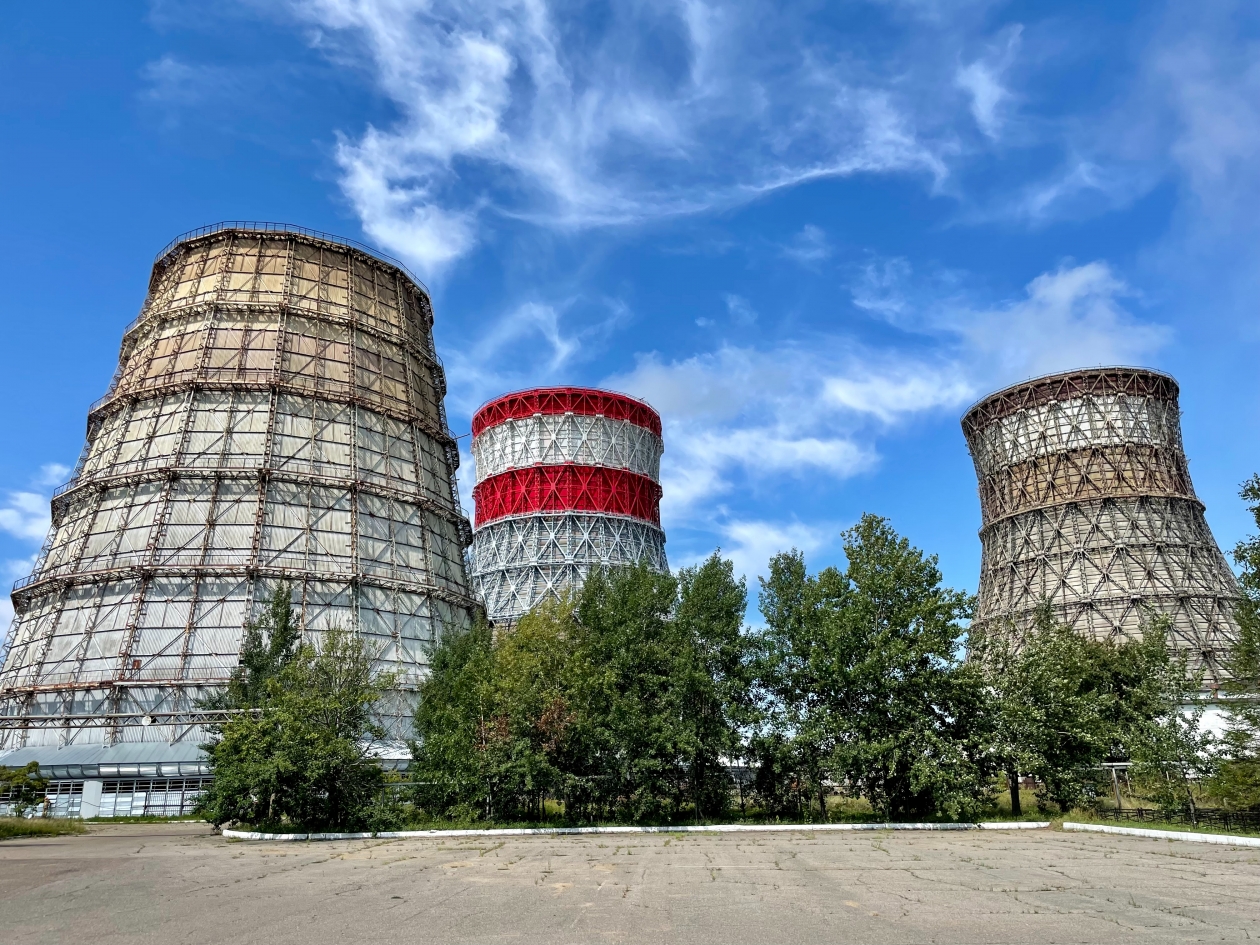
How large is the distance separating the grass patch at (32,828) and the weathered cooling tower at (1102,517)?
58530 mm

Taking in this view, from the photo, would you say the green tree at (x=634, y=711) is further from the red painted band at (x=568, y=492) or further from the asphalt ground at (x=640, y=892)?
the red painted band at (x=568, y=492)

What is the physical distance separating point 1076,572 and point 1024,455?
10976 mm

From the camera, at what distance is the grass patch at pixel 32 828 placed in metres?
26.2

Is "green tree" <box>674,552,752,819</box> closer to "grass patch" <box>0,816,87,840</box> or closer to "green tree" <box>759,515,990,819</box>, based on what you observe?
"green tree" <box>759,515,990,819</box>

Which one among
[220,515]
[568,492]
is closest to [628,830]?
[220,515]

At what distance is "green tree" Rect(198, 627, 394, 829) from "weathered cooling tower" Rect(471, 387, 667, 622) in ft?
109

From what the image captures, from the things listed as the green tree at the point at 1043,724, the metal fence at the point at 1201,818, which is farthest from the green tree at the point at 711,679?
the metal fence at the point at 1201,818

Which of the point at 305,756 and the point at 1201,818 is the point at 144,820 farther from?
the point at 1201,818

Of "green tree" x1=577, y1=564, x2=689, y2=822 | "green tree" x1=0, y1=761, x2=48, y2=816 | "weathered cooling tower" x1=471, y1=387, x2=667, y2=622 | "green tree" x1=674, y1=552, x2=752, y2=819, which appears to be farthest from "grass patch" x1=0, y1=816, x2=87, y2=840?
"weathered cooling tower" x1=471, y1=387, x2=667, y2=622

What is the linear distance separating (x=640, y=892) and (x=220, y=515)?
36884 mm

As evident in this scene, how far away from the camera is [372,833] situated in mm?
26469

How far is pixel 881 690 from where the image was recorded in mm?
29062

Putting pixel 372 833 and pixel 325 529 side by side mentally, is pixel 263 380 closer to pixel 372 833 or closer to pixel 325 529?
pixel 325 529

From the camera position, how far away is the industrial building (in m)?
36.6
